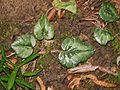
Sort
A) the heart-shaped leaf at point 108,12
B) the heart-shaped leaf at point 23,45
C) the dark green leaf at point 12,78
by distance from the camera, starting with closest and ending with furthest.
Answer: the dark green leaf at point 12,78 → the heart-shaped leaf at point 23,45 → the heart-shaped leaf at point 108,12

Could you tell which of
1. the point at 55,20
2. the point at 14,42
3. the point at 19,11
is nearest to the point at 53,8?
the point at 55,20

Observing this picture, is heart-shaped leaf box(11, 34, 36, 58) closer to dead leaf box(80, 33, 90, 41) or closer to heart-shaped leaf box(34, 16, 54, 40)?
heart-shaped leaf box(34, 16, 54, 40)

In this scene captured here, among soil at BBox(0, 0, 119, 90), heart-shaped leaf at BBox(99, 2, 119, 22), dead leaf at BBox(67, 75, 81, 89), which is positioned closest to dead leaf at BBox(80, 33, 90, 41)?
Result: soil at BBox(0, 0, 119, 90)

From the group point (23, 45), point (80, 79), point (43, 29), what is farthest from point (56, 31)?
point (80, 79)

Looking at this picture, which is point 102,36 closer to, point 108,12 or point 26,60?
point 108,12

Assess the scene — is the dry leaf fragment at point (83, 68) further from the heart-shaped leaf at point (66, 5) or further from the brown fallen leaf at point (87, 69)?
the heart-shaped leaf at point (66, 5)

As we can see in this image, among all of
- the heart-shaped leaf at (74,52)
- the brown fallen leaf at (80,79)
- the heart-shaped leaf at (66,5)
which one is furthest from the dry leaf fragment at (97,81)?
the heart-shaped leaf at (66,5)

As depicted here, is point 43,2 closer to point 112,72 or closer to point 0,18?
point 0,18
